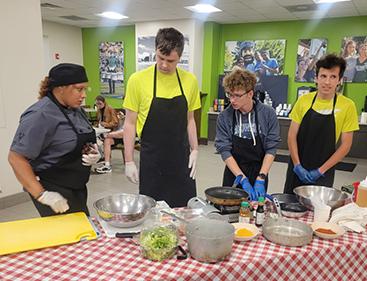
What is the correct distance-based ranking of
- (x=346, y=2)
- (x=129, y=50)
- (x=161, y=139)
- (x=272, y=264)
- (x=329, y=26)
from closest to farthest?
(x=272, y=264) < (x=161, y=139) < (x=346, y=2) < (x=329, y=26) < (x=129, y=50)

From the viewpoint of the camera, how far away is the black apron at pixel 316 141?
86.0 inches

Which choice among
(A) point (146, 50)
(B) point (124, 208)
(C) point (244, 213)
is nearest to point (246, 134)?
(C) point (244, 213)

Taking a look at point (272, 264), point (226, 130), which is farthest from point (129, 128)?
point (272, 264)

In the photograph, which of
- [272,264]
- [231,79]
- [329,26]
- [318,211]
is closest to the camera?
[272,264]

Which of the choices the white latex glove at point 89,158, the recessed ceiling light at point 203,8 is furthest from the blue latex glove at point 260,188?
the recessed ceiling light at point 203,8

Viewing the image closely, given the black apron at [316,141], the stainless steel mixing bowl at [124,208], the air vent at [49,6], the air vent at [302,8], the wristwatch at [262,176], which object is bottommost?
the stainless steel mixing bowl at [124,208]

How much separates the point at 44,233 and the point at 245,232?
2.83 feet

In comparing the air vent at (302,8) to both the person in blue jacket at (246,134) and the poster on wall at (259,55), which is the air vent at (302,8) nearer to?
the poster on wall at (259,55)

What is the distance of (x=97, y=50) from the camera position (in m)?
8.22

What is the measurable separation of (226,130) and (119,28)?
260 inches

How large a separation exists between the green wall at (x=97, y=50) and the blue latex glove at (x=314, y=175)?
6.37 meters

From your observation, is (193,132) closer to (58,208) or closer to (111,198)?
(111,198)

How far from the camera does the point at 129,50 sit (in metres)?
7.84

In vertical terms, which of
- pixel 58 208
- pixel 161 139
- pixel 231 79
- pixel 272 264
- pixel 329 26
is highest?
pixel 329 26
